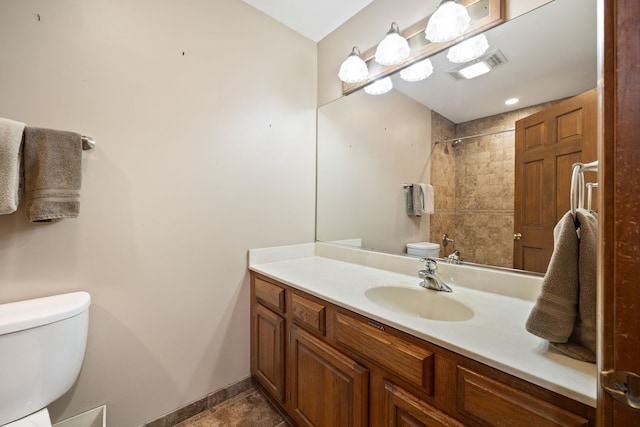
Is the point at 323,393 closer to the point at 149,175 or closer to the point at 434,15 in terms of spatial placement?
the point at 149,175

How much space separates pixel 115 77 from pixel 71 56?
15 cm

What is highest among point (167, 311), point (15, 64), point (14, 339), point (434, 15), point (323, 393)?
point (434, 15)

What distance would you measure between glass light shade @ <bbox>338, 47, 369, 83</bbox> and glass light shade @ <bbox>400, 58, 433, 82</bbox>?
0.27 m

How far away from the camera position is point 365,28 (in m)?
1.64

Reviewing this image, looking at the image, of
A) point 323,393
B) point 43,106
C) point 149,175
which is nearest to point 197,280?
point 149,175

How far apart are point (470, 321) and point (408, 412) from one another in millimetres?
353

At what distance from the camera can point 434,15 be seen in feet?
3.97

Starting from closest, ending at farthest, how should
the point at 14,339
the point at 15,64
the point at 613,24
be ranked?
1. the point at 613,24
2. the point at 14,339
3. the point at 15,64

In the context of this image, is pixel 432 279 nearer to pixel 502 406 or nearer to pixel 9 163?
pixel 502 406

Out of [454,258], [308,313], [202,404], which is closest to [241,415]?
[202,404]

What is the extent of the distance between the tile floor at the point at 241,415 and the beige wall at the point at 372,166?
1.11 meters

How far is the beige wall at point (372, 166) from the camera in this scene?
1.47 meters

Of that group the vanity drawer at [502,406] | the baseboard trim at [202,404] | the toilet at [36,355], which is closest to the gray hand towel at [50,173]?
the toilet at [36,355]

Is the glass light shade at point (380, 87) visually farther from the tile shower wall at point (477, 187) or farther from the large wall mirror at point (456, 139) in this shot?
the tile shower wall at point (477, 187)
